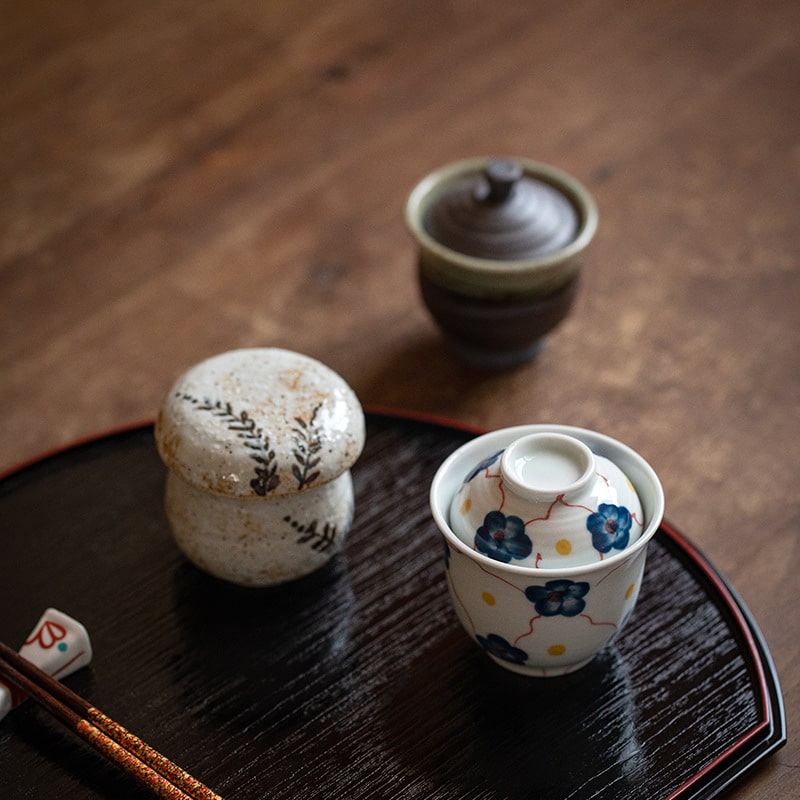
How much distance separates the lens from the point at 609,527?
844mm

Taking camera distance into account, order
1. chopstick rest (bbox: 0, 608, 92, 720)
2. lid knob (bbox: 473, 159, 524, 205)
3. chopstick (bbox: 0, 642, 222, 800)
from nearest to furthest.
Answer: chopstick (bbox: 0, 642, 222, 800) → chopstick rest (bbox: 0, 608, 92, 720) → lid knob (bbox: 473, 159, 524, 205)

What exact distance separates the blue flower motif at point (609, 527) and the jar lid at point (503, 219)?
0.47 meters

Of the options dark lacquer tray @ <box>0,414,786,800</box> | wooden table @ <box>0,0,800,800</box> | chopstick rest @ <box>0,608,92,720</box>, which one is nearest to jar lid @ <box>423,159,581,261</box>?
wooden table @ <box>0,0,800,800</box>

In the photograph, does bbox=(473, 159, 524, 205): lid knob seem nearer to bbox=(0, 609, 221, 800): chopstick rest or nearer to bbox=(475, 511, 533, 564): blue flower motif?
bbox=(475, 511, 533, 564): blue flower motif

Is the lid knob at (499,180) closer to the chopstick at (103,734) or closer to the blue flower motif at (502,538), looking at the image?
the blue flower motif at (502,538)

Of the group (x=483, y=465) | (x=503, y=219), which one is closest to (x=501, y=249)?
(x=503, y=219)

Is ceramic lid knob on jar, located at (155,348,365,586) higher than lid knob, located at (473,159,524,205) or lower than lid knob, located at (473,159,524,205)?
higher

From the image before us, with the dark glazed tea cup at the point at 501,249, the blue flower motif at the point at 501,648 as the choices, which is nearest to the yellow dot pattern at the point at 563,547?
the blue flower motif at the point at 501,648

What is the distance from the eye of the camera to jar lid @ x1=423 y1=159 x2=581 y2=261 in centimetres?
125

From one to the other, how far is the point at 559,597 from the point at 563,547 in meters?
0.04

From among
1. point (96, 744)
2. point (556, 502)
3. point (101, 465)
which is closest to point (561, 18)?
point (101, 465)

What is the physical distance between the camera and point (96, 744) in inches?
34.0

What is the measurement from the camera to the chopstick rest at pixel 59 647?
94cm

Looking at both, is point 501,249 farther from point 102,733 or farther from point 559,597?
point 102,733
